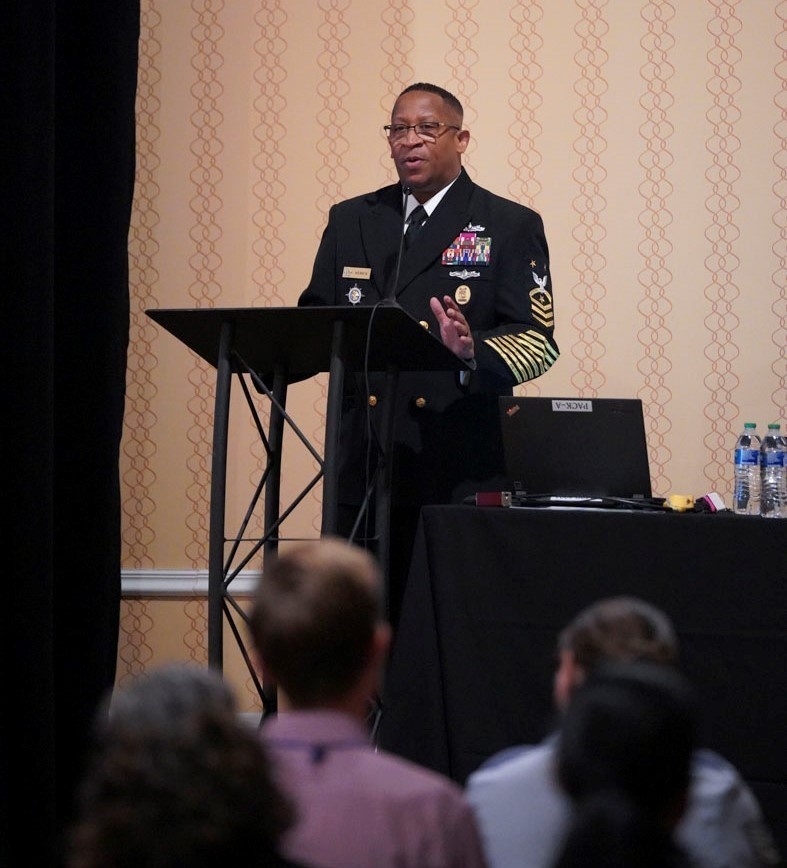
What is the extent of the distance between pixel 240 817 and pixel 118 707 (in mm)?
152

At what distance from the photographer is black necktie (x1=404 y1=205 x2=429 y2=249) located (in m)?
3.24

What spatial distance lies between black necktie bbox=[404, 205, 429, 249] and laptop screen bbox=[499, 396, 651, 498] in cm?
67

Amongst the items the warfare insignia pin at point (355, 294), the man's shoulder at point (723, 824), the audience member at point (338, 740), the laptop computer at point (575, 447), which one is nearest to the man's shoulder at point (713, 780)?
the man's shoulder at point (723, 824)

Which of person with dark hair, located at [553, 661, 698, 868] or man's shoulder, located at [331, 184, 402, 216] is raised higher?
man's shoulder, located at [331, 184, 402, 216]

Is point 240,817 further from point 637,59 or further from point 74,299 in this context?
point 637,59

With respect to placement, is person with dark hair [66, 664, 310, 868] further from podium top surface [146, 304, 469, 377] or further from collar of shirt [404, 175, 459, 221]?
collar of shirt [404, 175, 459, 221]

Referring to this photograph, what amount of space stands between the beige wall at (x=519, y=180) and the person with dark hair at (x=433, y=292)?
106 cm

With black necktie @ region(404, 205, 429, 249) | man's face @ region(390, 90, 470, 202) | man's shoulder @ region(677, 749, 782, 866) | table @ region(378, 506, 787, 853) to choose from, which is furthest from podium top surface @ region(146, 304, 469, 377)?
man's shoulder @ region(677, 749, 782, 866)

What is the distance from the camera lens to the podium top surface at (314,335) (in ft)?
8.30

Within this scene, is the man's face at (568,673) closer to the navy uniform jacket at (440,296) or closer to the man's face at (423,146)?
the navy uniform jacket at (440,296)

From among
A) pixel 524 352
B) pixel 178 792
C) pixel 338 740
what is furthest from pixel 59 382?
pixel 178 792

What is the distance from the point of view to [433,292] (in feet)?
10.5

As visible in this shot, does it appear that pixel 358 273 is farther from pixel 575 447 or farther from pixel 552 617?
pixel 552 617

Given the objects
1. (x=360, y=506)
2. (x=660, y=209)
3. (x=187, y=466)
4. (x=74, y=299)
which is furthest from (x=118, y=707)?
(x=660, y=209)
